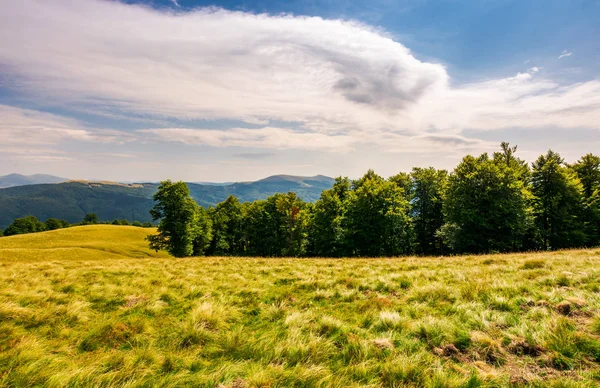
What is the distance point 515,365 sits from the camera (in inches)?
181

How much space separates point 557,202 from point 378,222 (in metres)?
26.3

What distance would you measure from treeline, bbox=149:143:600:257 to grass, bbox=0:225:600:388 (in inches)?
1240

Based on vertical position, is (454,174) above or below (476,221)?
above

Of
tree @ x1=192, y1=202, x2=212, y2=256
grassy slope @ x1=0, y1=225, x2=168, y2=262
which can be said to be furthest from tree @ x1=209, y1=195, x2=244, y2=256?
grassy slope @ x1=0, y1=225, x2=168, y2=262

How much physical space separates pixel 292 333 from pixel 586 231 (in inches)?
2287

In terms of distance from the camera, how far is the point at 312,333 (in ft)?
19.7

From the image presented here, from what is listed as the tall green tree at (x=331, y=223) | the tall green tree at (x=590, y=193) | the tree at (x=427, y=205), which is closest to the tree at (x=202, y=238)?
the tall green tree at (x=331, y=223)

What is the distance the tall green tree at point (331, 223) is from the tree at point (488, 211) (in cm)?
1688

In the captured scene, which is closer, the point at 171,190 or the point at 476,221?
the point at 476,221

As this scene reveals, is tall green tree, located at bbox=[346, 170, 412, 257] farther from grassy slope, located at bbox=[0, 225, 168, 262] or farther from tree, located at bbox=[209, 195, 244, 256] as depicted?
grassy slope, located at bbox=[0, 225, 168, 262]

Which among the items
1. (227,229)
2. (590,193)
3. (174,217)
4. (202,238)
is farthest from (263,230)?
(590,193)

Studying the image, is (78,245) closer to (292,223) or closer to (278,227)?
(278,227)

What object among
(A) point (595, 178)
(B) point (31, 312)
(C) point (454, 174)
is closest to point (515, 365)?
(B) point (31, 312)

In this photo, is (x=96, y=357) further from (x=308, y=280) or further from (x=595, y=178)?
(x=595, y=178)
